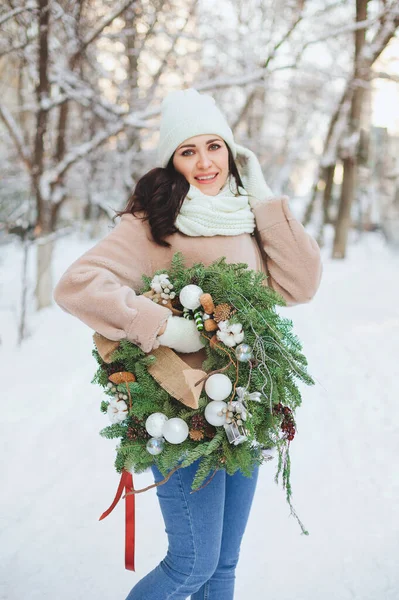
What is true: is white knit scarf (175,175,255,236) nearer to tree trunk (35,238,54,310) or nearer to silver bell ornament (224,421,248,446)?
silver bell ornament (224,421,248,446)

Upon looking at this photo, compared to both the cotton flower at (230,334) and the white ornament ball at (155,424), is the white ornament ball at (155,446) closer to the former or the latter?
the white ornament ball at (155,424)

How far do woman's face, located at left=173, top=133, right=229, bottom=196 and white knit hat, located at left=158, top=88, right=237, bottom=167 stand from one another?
0.03 m

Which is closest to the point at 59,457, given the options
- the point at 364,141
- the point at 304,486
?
the point at 304,486

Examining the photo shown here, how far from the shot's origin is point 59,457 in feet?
10.8

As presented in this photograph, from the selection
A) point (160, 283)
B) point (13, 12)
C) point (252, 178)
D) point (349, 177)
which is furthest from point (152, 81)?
point (160, 283)

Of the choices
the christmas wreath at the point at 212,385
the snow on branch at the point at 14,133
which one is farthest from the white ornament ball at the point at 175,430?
the snow on branch at the point at 14,133

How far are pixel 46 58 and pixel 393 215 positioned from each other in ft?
29.8

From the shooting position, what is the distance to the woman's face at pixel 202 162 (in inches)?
71.0

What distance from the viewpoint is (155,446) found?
1454 mm

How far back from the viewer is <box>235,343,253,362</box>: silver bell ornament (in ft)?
4.66

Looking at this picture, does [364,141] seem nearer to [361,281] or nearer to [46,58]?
[361,281]

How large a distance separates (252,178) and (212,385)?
2.94 feet

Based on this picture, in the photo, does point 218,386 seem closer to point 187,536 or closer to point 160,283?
point 160,283

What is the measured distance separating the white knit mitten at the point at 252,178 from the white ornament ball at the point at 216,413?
0.77 meters
